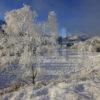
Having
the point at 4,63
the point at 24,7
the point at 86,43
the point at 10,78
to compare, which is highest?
the point at 24,7

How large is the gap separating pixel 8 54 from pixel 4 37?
0.75 m

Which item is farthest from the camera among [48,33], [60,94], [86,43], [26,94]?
[86,43]

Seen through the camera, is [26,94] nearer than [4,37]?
Yes

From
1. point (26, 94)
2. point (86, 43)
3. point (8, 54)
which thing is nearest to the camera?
point (26, 94)

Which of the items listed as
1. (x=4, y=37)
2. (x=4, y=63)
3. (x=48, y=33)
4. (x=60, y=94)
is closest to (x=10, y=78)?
(x=4, y=63)

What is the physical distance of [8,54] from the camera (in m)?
10.5

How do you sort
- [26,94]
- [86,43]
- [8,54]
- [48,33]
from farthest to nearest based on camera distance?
1. [86,43]
2. [48,33]
3. [8,54]
4. [26,94]

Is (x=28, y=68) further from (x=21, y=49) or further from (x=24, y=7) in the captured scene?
(x=24, y=7)

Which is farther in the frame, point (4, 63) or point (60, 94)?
point (4, 63)

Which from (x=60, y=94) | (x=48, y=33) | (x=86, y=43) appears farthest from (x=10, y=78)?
(x=60, y=94)

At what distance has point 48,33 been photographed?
11164 mm

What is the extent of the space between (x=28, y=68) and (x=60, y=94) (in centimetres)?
641

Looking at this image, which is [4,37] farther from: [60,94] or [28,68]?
[60,94]

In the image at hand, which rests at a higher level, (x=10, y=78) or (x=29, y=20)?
(x=29, y=20)
